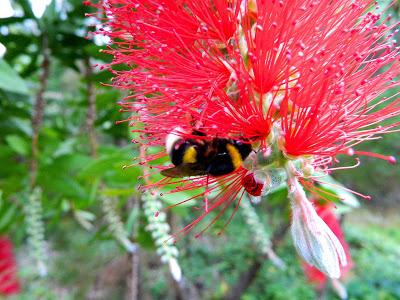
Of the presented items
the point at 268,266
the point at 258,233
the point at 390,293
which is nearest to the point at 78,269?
the point at 268,266

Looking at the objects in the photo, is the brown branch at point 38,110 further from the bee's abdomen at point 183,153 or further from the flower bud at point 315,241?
the flower bud at point 315,241

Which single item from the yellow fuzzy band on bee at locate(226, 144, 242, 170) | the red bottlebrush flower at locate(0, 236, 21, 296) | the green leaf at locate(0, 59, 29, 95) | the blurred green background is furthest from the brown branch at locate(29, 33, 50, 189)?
the red bottlebrush flower at locate(0, 236, 21, 296)

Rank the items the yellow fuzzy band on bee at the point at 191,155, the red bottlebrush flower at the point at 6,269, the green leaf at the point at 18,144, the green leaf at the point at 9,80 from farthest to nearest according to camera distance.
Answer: the red bottlebrush flower at the point at 6,269, the green leaf at the point at 18,144, the green leaf at the point at 9,80, the yellow fuzzy band on bee at the point at 191,155

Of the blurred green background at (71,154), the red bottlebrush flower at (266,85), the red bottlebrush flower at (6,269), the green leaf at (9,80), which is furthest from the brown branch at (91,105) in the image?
the red bottlebrush flower at (6,269)

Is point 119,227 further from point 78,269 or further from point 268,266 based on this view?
point 78,269

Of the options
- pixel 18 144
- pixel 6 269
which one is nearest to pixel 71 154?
pixel 18 144

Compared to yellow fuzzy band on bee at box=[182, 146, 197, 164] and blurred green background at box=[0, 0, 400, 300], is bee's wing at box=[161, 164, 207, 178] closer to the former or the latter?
yellow fuzzy band on bee at box=[182, 146, 197, 164]

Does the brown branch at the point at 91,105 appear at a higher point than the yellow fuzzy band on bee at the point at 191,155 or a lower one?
higher
